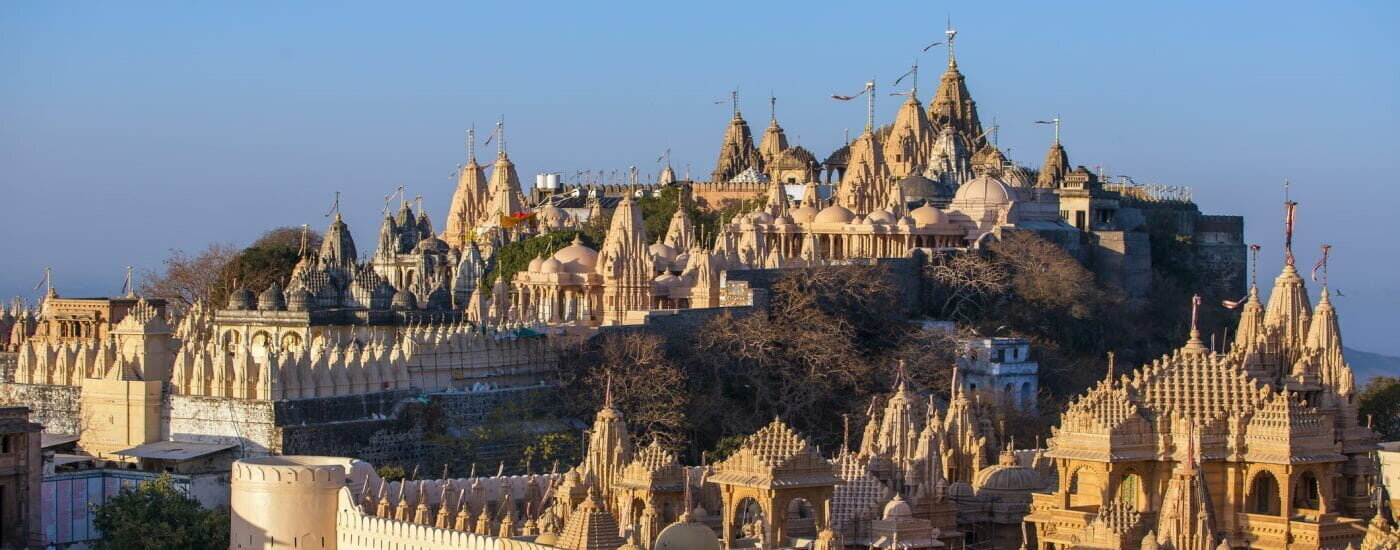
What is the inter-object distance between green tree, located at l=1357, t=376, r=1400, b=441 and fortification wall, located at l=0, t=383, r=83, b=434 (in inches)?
968

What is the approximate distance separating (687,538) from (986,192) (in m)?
43.4

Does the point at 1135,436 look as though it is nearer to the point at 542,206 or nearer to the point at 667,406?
the point at 667,406

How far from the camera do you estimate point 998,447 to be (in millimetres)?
46688

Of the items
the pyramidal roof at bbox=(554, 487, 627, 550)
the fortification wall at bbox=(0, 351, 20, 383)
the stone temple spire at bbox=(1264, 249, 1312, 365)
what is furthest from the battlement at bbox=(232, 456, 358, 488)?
the fortification wall at bbox=(0, 351, 20, 383)

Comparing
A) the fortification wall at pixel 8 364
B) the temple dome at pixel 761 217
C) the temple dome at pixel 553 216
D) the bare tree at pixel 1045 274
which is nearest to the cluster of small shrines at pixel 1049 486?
the fortification wall at pixel 8 364

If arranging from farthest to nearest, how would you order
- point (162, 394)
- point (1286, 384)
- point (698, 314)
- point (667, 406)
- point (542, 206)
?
point (542, 206), point (698, 314), point (667, 406), point (162, 394), point (1286, 384)

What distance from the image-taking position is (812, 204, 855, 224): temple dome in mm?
74625

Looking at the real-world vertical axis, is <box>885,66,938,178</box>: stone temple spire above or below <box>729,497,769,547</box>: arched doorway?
above

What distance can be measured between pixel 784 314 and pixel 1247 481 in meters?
28.7

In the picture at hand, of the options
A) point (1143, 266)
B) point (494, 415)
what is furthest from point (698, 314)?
point (1143, 266)

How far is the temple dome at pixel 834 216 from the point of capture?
74625 millimetres

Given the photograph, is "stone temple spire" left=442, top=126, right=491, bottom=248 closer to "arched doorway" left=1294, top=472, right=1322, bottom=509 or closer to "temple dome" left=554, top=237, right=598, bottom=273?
"temple dome" left=554, top=237, right=598, bottom=273

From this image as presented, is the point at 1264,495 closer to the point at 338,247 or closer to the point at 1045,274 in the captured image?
the point at 1045,274

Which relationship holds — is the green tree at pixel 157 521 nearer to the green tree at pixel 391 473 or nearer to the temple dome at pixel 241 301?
the green tree at pixel 391 473
